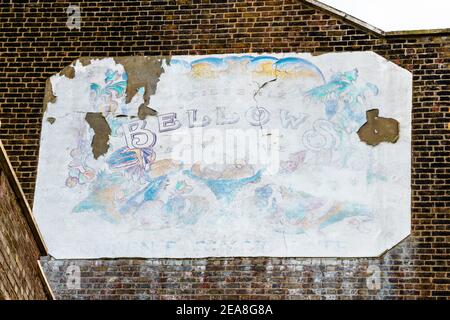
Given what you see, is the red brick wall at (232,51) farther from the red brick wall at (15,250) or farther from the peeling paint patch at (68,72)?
the red brick wall at (15,250)

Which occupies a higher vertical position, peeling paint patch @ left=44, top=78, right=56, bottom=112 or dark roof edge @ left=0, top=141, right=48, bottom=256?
peeling paint patch @ left=44, top=78, right=56, bottom=112

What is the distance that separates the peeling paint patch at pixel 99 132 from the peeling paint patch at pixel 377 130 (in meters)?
3.49

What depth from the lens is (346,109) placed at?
1812 centimetres

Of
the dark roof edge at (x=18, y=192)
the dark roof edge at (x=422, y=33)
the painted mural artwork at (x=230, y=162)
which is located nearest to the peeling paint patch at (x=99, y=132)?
the painted mural artwork at (x=230, y=162)

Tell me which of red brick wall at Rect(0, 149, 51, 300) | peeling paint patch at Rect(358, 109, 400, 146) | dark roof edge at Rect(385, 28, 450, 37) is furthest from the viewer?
dark roof edge at Rect(385, 28, 450, 37)

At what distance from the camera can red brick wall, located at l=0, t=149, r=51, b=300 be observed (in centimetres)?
1162

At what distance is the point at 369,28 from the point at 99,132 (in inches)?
158

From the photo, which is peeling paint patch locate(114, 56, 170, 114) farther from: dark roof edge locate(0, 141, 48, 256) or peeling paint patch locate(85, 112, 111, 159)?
dark roof edge locate(0, 141, 48, 256)

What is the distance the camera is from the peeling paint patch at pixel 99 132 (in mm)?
18375

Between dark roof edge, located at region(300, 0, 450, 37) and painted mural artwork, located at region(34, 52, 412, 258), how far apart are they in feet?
1.22

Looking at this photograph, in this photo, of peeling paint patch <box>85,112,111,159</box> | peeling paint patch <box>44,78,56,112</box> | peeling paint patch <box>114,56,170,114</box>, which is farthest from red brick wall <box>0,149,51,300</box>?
peeling paint patch <box>44,78,56,112</box>

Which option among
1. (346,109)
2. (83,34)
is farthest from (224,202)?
(83,34)

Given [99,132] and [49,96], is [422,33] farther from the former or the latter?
[49,96]

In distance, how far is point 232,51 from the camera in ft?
60.9
